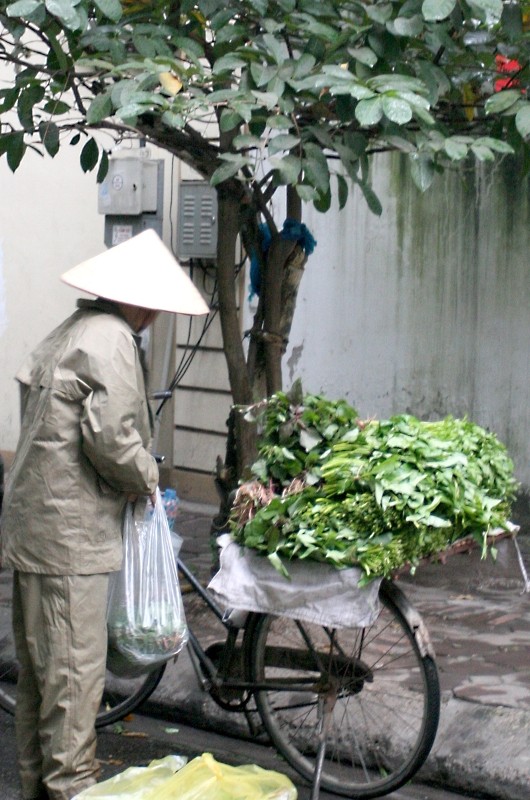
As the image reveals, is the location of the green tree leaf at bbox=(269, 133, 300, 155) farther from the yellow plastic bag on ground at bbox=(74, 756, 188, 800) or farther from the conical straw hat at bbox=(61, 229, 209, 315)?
the yellow plastic bag on ground at bbox=(74, 756, 188, 800)

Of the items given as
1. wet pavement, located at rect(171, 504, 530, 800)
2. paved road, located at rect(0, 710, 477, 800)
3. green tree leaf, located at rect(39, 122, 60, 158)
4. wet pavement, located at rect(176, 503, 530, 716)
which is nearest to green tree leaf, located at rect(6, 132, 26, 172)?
green tree leaf, located at rect(39, 122, 60, 158)

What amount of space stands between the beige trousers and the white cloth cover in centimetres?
44

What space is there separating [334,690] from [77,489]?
1.18m

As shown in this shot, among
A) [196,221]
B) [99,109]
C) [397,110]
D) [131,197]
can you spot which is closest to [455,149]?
[397,110]

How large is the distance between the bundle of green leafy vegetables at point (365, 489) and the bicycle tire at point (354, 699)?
33 cm

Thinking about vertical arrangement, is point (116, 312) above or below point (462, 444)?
above

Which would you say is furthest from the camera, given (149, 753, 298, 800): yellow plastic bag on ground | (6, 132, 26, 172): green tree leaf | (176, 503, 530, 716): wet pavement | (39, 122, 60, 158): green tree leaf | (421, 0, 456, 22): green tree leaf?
(39, 122, 60, 158): green tree leaf

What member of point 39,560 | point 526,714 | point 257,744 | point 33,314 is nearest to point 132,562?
point 39,560

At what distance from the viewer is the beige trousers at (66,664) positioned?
11.8 feet

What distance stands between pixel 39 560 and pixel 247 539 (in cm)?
70

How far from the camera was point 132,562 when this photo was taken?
3814 millimetres

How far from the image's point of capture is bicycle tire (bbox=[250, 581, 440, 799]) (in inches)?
146

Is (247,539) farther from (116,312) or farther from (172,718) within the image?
(172,718)

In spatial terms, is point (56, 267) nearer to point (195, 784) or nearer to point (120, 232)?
point (120, 232)
